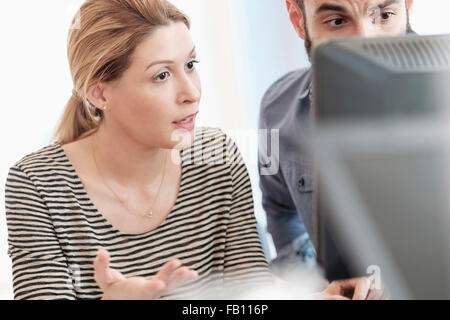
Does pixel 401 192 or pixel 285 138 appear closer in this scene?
pixel 401 192

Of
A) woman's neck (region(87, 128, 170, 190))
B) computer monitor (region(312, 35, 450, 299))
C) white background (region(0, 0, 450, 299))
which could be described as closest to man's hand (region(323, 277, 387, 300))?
computer monitor (region(312, 35, 450, 299))

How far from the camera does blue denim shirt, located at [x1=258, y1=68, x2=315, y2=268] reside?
0.91m

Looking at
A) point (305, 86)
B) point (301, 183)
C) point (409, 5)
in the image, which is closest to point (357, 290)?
point (301, 183)

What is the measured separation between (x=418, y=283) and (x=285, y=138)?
0.42 m

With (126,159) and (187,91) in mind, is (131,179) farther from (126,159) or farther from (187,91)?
(187,91)

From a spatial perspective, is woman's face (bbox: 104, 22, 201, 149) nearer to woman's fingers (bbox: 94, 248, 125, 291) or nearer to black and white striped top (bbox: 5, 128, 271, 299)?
black and white striped top (bbox: 5, 128, 271, 299)

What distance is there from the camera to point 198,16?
2.98 feet

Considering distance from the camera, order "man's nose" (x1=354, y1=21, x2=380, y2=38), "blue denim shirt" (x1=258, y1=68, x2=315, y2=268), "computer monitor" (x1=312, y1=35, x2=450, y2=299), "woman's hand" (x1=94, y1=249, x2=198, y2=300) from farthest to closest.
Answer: "blue denim shirt" (x1=258, y1=68, x2=315, y2=268)
"man's nose" (x1=354, y1=21, x2=380, y2=38)
"woman's hand" (x1=94, y1=249, x2=198, y2=300)
"computer monitor" (x1=312, y1=35, x2=450, y2=299)

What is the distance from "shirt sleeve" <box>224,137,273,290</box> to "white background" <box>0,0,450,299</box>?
2cm

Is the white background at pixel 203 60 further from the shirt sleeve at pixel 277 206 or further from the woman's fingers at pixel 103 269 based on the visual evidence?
the woman's fingers at pixel 103 269

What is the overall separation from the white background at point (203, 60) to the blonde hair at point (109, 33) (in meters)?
0.02

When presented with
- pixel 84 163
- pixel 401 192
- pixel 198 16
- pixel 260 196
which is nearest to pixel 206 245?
pixel 260 196

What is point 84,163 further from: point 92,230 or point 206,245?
point 206,245

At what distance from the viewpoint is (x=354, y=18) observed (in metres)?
0.82
